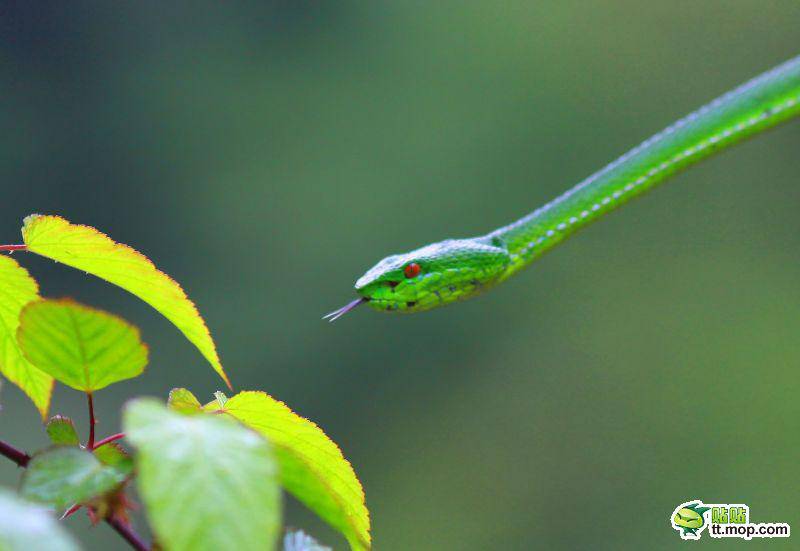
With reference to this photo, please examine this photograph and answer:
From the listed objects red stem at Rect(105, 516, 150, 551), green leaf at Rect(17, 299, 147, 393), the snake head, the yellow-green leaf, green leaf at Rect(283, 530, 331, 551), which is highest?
the snake head

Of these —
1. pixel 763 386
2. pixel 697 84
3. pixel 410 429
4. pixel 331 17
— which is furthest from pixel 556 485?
pixel 331 17

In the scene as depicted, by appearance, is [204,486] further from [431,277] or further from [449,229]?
[449,229]

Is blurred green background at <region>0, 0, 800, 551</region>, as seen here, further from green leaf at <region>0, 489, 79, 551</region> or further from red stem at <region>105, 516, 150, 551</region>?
green leaf at <region>0, 489, 79, 551</region>

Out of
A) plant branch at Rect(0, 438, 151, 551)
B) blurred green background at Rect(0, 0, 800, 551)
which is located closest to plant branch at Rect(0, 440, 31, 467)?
plant branch at Rect(0, 438, 151, 551)

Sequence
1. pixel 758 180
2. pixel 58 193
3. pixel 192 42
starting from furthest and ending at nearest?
pixel 192 42 → pixel 58 193 → pixel 758 180

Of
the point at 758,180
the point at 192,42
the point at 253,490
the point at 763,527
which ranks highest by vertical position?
the point at 192,42

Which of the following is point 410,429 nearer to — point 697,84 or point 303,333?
point 303,333
